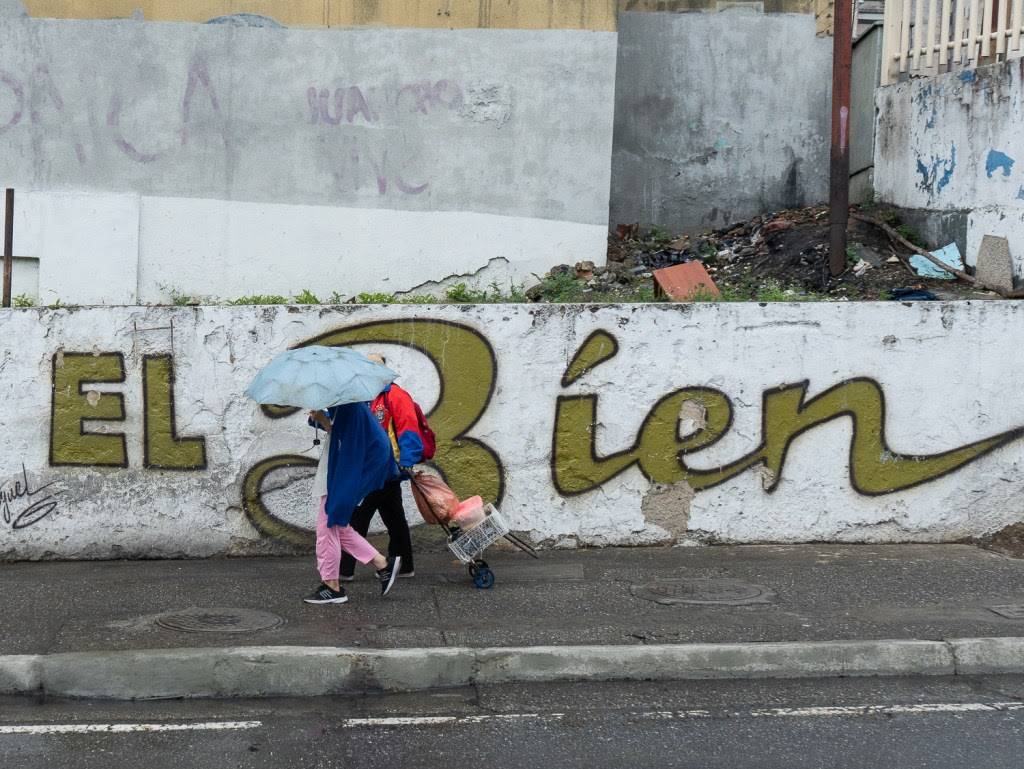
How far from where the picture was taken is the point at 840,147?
11.2 metres

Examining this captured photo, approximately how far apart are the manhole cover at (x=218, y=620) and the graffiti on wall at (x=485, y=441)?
146 centimetres

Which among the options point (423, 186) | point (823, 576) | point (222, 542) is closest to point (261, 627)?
point (222, 542)

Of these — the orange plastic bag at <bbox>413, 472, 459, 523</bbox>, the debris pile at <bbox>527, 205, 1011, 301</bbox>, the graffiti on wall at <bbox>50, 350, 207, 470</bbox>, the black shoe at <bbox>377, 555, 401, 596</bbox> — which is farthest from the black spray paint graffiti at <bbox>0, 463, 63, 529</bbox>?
the debris pile at <bbox>527, 205, 1011, 301</bbox>

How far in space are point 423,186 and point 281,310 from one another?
5106 millimetres

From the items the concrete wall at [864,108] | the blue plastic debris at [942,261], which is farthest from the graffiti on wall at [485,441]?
the concrete wall at [864,108]

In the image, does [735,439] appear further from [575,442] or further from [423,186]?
[423,186]

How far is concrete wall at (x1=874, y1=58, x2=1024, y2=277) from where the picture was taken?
34.0ft

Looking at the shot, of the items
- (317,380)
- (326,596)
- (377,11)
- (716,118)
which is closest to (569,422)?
(326,596)

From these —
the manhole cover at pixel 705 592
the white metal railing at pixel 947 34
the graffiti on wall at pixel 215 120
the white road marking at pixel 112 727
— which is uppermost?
the white metal railing at pixel 947 34

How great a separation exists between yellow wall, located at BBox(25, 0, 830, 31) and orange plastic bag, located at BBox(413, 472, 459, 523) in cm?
707

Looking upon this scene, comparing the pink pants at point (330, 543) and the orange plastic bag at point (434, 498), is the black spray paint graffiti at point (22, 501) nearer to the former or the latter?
the pink pants at point (330, 543)

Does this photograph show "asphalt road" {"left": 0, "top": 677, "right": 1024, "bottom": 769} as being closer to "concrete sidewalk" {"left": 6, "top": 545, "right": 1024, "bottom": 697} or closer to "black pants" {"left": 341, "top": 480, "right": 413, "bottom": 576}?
"concrete sidewalk" {"left": 6, "top": 545, "right": 1024, "bottom": 697}

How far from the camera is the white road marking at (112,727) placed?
16.5 feet

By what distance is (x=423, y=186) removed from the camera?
12586 millimetres
